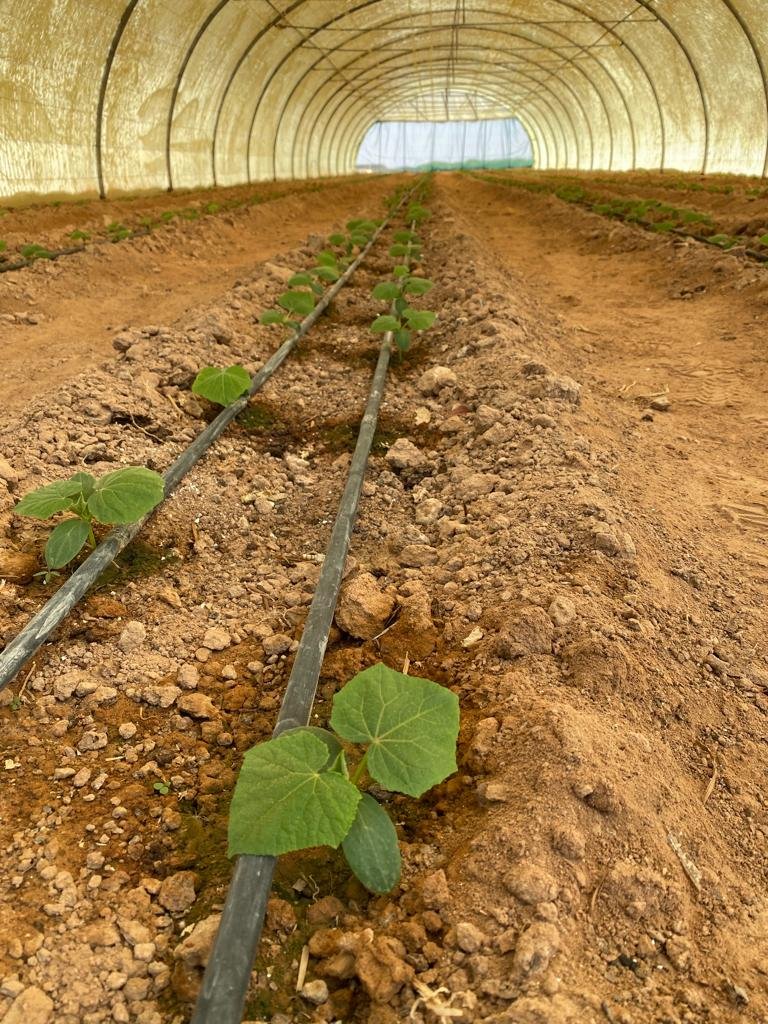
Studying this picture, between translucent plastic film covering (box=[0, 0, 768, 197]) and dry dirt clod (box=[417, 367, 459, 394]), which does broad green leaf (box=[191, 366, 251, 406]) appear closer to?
dry dirt clod (box=[417, 367, 459, 394])

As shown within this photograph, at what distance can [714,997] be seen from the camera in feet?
4.20

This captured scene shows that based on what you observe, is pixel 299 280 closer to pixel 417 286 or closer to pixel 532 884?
pixel 417 286

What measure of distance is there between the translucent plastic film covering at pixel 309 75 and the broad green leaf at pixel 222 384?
7.49m

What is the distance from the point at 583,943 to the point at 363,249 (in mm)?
9198

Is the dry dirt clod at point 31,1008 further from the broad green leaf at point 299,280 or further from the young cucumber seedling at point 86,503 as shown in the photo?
the broad green leaf at point 299,280

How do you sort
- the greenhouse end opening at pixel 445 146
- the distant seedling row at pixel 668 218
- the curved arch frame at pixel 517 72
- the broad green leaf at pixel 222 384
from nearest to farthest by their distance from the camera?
the broad green leaf at pixel 222 384 < the distant seedling row at pixel 668 218 < the curved arch frame at pixel 517 72 < the greenhouse end opening at pixel 445 146

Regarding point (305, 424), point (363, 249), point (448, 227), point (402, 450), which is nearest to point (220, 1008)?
point (402, 450)

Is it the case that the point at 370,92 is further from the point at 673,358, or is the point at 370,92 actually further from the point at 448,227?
the point at 673,358

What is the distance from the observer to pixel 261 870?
1440 millimetres

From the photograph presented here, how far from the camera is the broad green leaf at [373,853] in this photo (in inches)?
57.3

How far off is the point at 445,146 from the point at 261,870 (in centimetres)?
4351

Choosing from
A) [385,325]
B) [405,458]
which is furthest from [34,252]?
[405,458]

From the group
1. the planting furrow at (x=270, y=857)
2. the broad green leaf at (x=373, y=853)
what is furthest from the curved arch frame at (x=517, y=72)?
the broad green leaf at (x=373, y=853)

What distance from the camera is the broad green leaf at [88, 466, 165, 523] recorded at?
2311 mm
